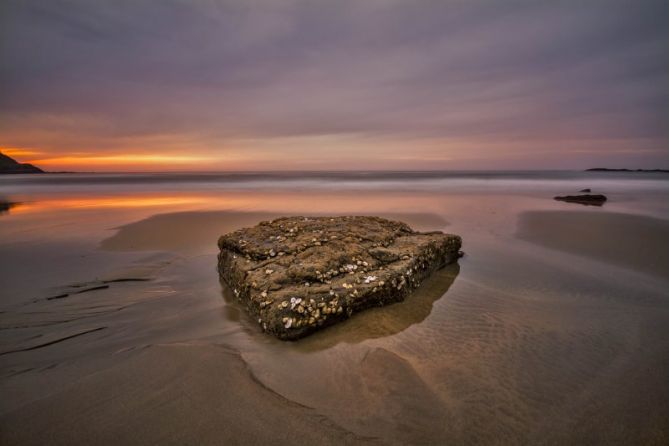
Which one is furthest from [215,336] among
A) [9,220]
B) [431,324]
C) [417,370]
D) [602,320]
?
[9,220]

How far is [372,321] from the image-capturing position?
169 inches

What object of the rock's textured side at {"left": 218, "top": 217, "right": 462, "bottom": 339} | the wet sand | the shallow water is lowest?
the shallow water

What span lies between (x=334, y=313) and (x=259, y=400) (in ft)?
4.87

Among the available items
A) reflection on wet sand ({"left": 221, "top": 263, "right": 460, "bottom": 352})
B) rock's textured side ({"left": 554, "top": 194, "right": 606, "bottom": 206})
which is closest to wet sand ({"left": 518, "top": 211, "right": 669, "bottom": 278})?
rock's textured side ({"left": 554, "top": 194, "right": 606, "bottom": 206})

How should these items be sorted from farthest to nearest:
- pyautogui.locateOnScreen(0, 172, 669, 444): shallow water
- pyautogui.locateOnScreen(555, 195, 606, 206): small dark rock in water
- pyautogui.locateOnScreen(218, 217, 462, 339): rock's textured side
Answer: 1. pyautogui.locateOnScreen(555, 195, 606, 206): small dark rock in water
2. pyautogui.locateOnScreen(218, 217, 462, 339): rock's textured side
3. pyautogui.locateOnScreen(0, 172, 669, 444): shallow water

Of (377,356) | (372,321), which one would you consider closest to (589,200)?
(372,321)

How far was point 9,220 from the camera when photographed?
45.4ft

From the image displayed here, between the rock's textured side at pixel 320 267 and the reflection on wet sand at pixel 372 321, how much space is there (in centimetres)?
10

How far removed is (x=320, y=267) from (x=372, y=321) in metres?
1.08

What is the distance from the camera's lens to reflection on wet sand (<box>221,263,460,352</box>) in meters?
3.86

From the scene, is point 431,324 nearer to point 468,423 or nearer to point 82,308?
point 468,423

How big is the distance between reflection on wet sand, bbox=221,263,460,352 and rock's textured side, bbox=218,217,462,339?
0.34 feet

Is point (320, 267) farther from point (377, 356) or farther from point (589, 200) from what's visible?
point (589, 200)

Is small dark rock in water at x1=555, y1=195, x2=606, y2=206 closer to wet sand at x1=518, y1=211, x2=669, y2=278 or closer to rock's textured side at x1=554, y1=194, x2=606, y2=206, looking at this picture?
rock's textured side at x1=554, y1=194, x2=606, y2=206
